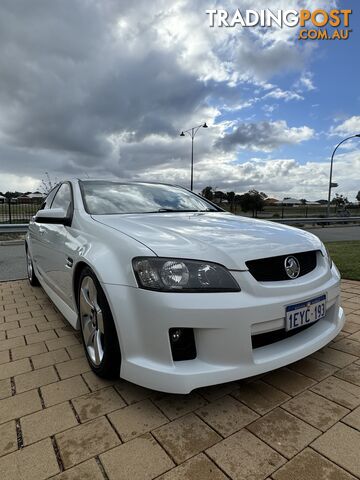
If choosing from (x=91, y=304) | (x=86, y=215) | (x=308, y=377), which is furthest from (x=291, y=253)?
(x=86, y=215)

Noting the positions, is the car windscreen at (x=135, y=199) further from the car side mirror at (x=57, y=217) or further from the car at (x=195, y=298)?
the car at (x=195, y=298)

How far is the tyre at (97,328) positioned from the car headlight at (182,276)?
370 mm

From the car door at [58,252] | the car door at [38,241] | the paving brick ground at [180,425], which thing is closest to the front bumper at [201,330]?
the paving brick ground at [180,425]

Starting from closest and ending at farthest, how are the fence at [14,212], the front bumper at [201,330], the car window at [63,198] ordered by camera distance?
the front bumper at [201,330] → the car window at [63,198] → the fence at [14,212]

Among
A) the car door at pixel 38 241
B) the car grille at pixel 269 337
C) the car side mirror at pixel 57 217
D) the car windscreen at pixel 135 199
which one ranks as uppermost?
→ the car windscreen at pixel 135 199

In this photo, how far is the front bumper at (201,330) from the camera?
69.6 inches

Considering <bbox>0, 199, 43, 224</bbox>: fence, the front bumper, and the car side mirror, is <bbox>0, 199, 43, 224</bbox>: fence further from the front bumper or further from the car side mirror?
the front bumper

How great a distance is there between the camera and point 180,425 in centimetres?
181

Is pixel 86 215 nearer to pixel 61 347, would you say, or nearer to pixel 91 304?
pixel 91 304

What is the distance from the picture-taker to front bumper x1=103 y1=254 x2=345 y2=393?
177cm

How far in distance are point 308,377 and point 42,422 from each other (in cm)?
167

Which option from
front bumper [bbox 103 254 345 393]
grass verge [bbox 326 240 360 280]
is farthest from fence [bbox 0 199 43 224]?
front bumper [bbox 103 254 345 393]

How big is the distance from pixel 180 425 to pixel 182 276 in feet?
2.60

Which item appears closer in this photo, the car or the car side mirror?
the car
